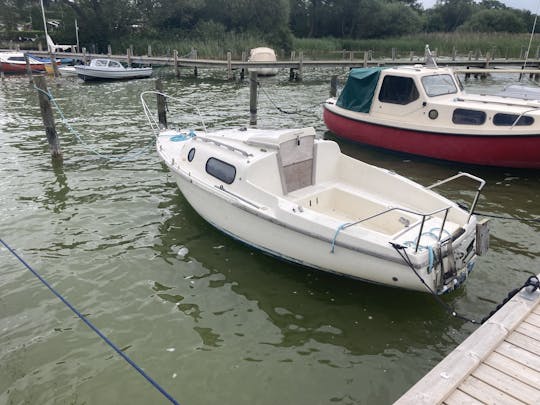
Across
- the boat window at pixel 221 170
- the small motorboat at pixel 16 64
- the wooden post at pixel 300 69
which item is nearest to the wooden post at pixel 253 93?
the boat window at pixel 221 170

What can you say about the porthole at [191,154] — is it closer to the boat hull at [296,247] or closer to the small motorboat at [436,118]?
the boat hull at [296,247]

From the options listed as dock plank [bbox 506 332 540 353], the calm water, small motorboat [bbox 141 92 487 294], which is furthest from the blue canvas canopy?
dock plank [bbox 506 332 540 353]

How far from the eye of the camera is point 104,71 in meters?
30.7

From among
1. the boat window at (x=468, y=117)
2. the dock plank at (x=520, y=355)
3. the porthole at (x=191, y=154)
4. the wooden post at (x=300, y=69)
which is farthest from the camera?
the wooden post at (x=300, y=69)

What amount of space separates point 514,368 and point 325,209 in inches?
177

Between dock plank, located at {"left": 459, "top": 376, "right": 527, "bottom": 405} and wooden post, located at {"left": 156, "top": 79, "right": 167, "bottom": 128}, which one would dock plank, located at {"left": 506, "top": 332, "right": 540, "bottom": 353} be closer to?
dock plank, located at {"left": 459, "top": 376, "right": 527, "bottom": 405}

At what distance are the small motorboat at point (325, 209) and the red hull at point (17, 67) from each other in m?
29.0

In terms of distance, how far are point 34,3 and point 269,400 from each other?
236 feet

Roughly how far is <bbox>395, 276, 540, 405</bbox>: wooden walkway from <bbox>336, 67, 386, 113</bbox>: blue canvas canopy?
987 centimetres

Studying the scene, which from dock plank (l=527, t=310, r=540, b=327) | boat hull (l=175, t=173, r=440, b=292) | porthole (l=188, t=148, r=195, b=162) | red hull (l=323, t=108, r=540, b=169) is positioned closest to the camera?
dock plank (l=527, t=310, r=540, b=327)

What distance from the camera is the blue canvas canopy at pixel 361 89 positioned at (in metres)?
13.5

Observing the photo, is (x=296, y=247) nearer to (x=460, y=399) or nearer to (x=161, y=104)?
(x=460, y=399)

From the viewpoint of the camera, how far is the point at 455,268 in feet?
19.5

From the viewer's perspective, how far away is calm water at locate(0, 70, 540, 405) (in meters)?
5.21
